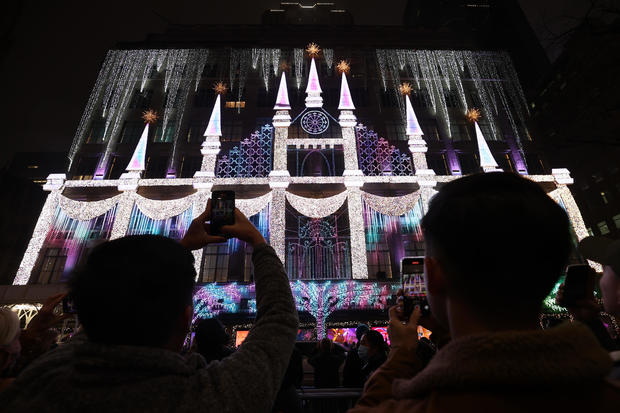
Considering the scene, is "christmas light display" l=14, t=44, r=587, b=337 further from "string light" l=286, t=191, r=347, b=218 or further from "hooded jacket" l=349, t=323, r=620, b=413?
"hooded jacket" l=349, t=323, r=620, b=413

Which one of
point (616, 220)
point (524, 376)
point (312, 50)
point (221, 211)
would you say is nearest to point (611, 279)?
point (524, 376)

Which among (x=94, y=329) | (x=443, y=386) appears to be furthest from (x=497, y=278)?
(x=94, y=329)

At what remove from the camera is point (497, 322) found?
0.99 metres

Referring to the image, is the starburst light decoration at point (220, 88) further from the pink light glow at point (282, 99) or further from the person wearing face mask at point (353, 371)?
the person wearing face mask at point (353, 371)

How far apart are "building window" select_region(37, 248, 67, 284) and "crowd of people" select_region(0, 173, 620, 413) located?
22.9 m

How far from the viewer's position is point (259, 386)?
1.02 metres

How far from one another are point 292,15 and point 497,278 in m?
42.7

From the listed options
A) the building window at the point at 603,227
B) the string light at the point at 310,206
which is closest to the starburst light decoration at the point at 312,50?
the string light at the point at 310,206

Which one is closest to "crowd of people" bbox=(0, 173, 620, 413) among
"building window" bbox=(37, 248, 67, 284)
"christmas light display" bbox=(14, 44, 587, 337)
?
"christmas light display" bbox=(14, 44, 587, 337)

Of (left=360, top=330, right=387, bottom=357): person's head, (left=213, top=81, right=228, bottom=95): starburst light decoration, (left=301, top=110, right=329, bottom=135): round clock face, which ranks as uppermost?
(left=213, top=81, right=228, bottom=95): starburst light decoration

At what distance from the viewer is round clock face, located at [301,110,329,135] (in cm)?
2014

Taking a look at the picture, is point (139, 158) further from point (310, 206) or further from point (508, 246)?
point (508, 246)

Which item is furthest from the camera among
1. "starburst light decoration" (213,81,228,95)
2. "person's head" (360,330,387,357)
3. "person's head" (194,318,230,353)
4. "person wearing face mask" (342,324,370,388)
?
"starburst light decoration" (213,81,228,95)

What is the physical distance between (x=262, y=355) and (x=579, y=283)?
2813mm
